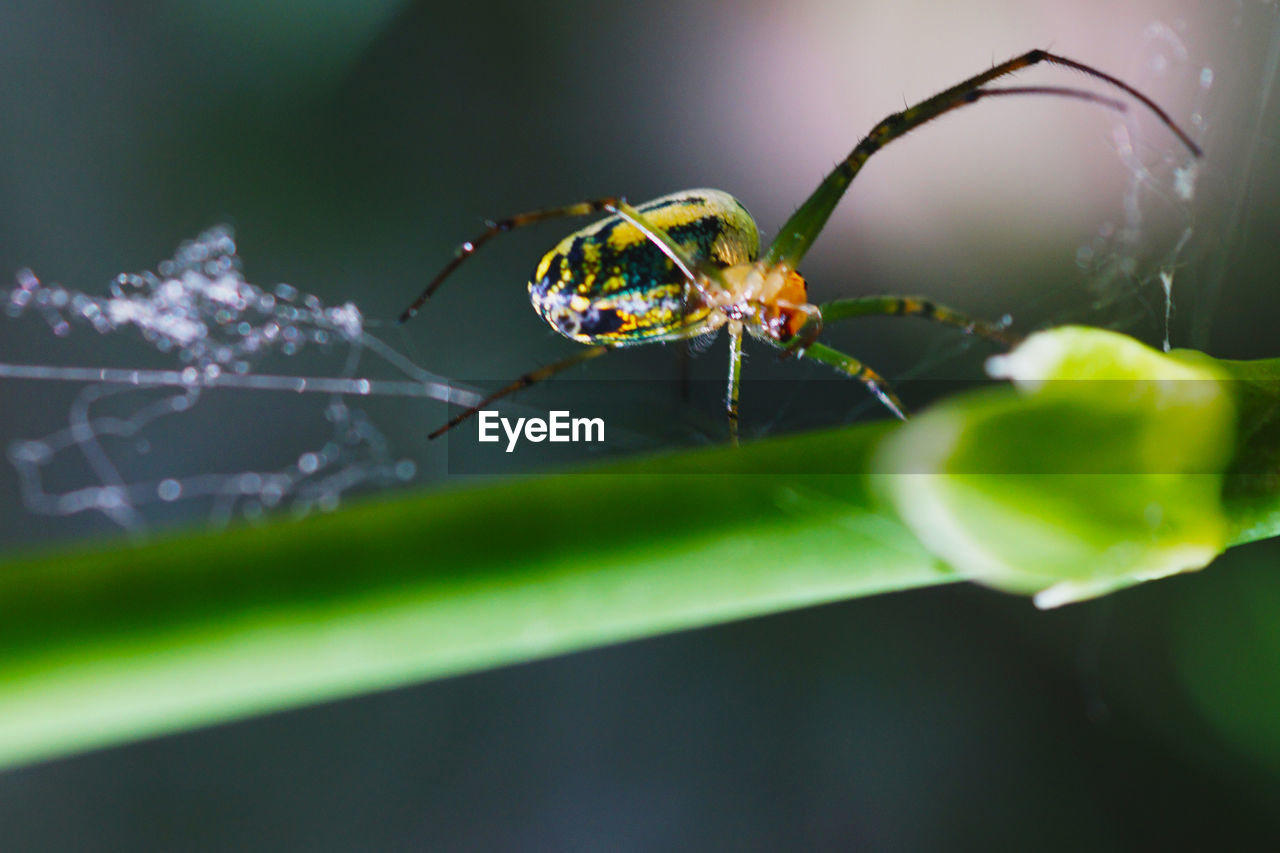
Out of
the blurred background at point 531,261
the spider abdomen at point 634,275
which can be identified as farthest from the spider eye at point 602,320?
the blurred background at point 531,261

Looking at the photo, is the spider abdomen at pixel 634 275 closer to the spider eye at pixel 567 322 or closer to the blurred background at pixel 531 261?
the spider eye at pixel 567 322

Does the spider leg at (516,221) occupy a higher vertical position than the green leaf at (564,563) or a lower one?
higher

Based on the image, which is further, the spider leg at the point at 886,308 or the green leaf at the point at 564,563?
the spider leg at the point at 886,308

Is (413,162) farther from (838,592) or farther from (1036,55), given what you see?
(838,592)

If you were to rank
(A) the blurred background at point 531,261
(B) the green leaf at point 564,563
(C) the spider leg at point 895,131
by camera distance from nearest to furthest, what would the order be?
(B) the green leaf at point 564,563 < (C) the spider leg at point 895,131 < (A) the blurred background at point 531,261

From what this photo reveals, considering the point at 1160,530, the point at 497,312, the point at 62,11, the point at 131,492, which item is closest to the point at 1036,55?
the point at 1160,530

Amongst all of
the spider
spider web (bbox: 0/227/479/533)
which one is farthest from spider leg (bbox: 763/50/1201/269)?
spider web (bbox: 0/227/479/533)

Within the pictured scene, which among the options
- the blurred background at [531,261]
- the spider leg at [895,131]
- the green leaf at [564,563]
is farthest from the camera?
the blurred background at [531,261]
